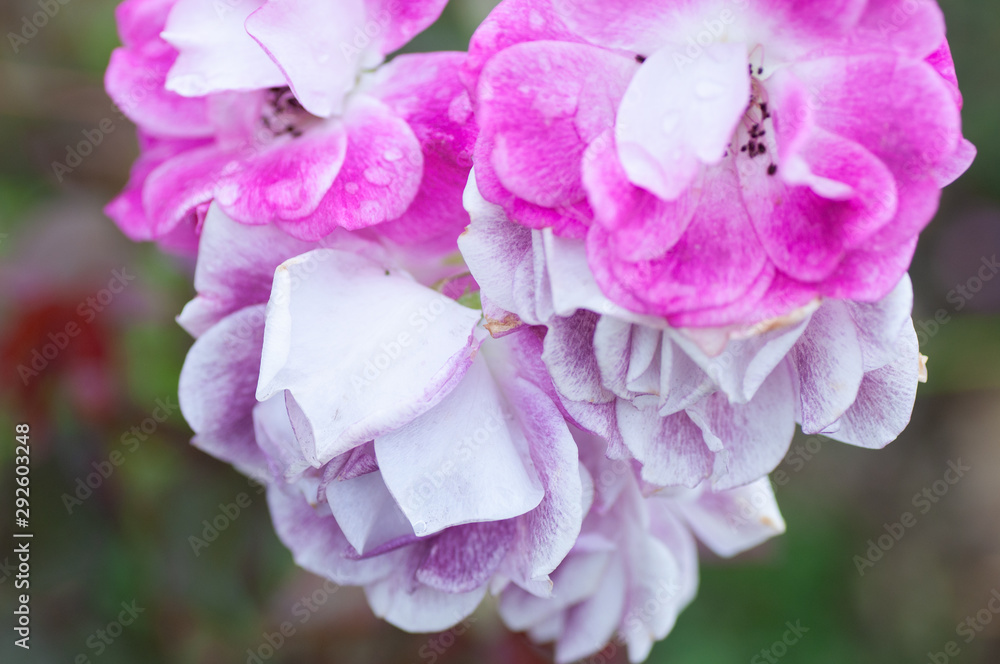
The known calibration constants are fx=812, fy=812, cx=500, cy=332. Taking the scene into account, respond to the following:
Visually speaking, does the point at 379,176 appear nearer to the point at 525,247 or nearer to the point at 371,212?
the point at 371,212

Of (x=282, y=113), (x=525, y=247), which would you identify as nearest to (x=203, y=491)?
(x=282, y=113)

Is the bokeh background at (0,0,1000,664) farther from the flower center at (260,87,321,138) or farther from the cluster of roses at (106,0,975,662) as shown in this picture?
the flower center at (260,87,321,138)

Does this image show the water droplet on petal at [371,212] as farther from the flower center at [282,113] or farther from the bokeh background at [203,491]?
the bokeh background at [203,491]

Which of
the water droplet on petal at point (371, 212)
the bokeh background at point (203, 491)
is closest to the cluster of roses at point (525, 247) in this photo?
the water droplet on petal at point (371, 212)

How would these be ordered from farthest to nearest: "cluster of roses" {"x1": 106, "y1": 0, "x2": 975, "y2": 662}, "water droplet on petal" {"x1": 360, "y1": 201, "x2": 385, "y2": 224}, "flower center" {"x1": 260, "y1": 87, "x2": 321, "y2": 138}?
"flower center" {"x1": 260, "y1": 87, "x2": 321, "y2": 138} < "water droplet on petal" {"x1": 360, "y1": 201, "x2": 385, "y2": 224} < "cluster of roses" {"x1": 106, "y1": 0, "x2": 975, "y2": 662}

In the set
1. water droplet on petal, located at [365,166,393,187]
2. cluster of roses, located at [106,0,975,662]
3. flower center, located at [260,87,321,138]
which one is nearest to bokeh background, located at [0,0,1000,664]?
cluster of roses, located at [106,0,975,662]
